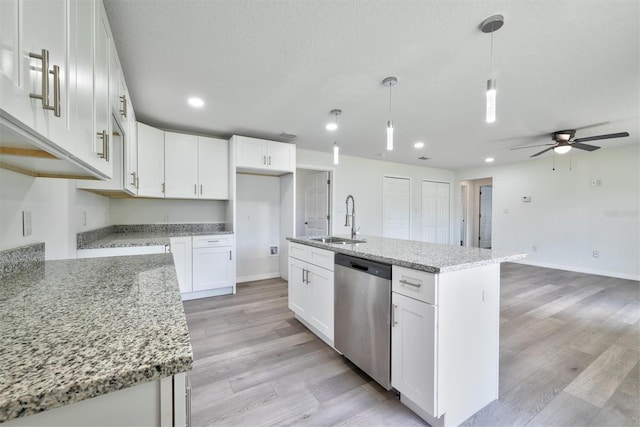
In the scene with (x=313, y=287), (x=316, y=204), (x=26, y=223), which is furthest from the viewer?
(x=316, y=204)

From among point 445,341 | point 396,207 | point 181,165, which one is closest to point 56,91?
point 445,341

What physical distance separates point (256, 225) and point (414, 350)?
3.50m

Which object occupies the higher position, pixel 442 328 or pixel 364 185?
pixel 364 185

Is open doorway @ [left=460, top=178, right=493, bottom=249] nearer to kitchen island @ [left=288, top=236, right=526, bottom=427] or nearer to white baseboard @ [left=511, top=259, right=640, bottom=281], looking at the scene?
white baseboard @ [left=511, top=259, right=640, bottom=281]

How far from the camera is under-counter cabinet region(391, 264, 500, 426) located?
1.46 meters

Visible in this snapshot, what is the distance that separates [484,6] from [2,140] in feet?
7.22

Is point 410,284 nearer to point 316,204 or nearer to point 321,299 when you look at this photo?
point 321,299

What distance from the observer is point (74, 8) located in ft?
3.19

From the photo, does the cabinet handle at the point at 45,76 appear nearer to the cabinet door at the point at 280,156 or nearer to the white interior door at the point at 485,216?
the cabinet door at the point at 280,156

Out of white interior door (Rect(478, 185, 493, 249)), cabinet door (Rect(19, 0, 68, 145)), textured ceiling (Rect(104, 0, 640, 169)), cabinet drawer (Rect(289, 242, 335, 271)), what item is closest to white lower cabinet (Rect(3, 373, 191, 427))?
cabinet door (Rect(19, 0, 68, 145))

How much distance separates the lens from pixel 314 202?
18.0 ft

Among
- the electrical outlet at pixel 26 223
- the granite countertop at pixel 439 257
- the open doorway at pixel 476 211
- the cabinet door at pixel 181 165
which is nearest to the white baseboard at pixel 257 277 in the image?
the cabinet door at pixel 181 165

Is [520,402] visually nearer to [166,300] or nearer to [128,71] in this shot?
[166,300]

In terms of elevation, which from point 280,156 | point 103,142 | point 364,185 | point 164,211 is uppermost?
point 280,156
